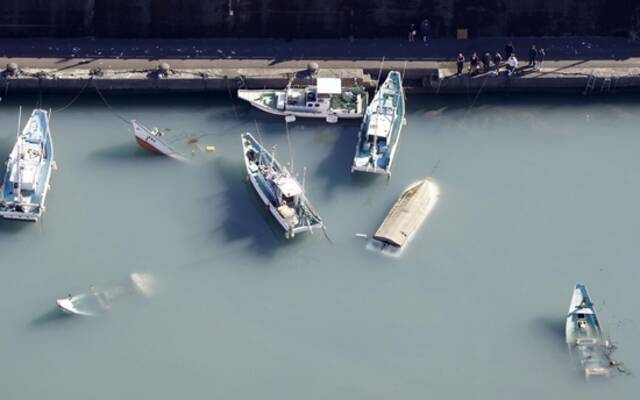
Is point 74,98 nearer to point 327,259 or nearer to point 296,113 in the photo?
point 296,113

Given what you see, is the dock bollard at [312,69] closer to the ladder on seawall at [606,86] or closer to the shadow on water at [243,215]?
the shadow on water at [243,215]

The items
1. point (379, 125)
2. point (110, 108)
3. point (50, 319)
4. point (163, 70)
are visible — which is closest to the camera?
point (50, 319)

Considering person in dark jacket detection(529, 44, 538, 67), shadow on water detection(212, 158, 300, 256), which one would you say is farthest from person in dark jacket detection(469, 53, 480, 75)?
shadow on water detection(212, 158, 300, 256)

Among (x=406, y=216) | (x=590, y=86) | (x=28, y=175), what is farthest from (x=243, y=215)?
(x=590, y=86)

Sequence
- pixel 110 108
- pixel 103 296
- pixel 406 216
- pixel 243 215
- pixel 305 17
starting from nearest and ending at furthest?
pixel 103 296 < pixel 406 216 < pixel 243 215 < pixel 110 108 < pixel 305 17

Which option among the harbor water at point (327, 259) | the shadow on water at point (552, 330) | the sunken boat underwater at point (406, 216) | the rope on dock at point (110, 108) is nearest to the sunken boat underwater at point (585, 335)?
the shadow on water at point (552, 330)

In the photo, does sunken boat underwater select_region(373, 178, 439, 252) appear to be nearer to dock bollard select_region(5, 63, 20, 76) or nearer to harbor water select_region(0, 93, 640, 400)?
harbor water select_region(0, 93, 640, 400)

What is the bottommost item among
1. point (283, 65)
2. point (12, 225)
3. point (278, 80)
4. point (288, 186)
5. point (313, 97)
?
point (12, 225)
